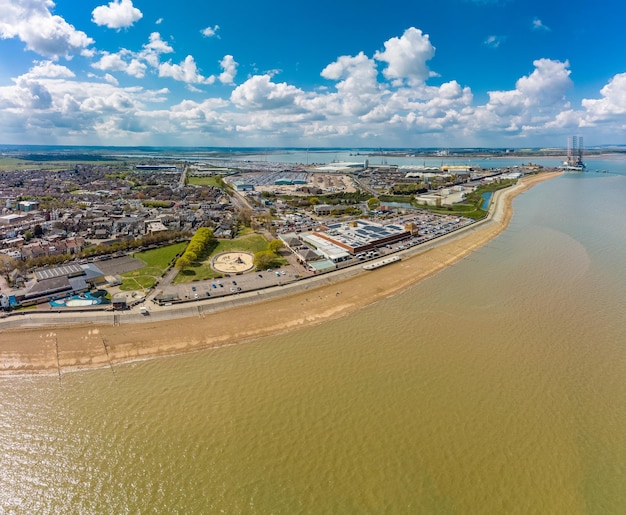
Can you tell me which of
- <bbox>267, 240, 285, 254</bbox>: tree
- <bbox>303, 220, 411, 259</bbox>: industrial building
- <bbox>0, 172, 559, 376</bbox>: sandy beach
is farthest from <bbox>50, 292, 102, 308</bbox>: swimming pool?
<bbox>303, 220, 411, 259</bbox>: industrial building

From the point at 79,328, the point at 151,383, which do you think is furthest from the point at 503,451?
the point at 79,328

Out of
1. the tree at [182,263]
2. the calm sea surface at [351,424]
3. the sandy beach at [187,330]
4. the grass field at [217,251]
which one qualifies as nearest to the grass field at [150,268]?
the tree at [182,263]

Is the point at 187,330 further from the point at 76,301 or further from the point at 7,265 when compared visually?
the point at 7,265

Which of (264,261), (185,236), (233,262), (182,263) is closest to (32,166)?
(185,236)

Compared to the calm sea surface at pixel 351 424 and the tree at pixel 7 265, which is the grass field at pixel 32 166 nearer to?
the tree at pixel 7 265

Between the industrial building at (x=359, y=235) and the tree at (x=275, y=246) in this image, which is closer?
the tree at (x=275, y=246)

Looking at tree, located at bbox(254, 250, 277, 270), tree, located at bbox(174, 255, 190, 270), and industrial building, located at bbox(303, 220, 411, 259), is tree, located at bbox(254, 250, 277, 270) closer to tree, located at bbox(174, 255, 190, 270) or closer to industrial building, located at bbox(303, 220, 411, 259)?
tree, located at bbox(174, 255, 190, 270)

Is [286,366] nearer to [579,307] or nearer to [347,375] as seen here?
[347,375]

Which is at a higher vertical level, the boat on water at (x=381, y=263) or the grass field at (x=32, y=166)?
the grass field at (x=32, y=166)
